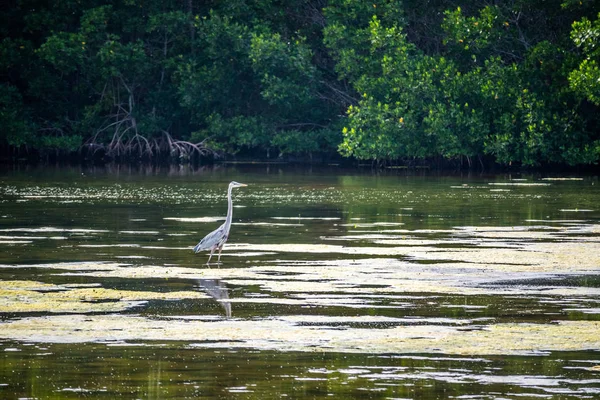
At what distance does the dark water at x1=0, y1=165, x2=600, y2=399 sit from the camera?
760 cm

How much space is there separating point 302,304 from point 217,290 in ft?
3.87

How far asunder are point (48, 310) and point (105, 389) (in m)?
2.87

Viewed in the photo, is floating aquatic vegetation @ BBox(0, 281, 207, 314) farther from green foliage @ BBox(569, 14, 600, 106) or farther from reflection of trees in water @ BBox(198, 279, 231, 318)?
green foliage @ BBox(569, 14, 600, 106)

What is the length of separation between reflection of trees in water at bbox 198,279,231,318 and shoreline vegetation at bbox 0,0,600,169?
24.2 m

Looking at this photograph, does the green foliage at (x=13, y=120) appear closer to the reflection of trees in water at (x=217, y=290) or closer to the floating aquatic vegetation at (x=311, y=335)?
the reflection of trees in water at (x=217, y=290)

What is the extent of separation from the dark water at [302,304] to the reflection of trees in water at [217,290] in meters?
0.06

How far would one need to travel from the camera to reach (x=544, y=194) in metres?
26.5

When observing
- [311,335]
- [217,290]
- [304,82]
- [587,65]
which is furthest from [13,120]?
[311,335]

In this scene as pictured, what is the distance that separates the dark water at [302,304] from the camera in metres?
7.60

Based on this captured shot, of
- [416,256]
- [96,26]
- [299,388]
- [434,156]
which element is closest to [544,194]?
[416,256]

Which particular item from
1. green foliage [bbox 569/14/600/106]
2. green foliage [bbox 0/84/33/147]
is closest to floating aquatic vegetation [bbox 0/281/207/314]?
green foliage [bbox 569/14/600/106]

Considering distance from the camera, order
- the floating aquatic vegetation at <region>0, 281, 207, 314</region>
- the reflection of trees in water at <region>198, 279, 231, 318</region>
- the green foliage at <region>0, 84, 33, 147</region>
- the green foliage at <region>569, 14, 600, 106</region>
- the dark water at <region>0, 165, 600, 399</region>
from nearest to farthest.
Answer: the dark water at <region>0, 165, 600, 399</region> → the floating aquatic vegetation at <region>0, 281, 207, 314</region> → the reflection of trees in water at <region>198, 279, 231, 318</region> → the green foliage at <region>569, 14, 600, 106</region> → the green foliage at <region>0, 84, 33, 147</region>

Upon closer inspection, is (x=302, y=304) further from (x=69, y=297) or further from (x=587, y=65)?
(x=587, y=65)

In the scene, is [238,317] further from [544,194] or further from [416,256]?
[544,194]
